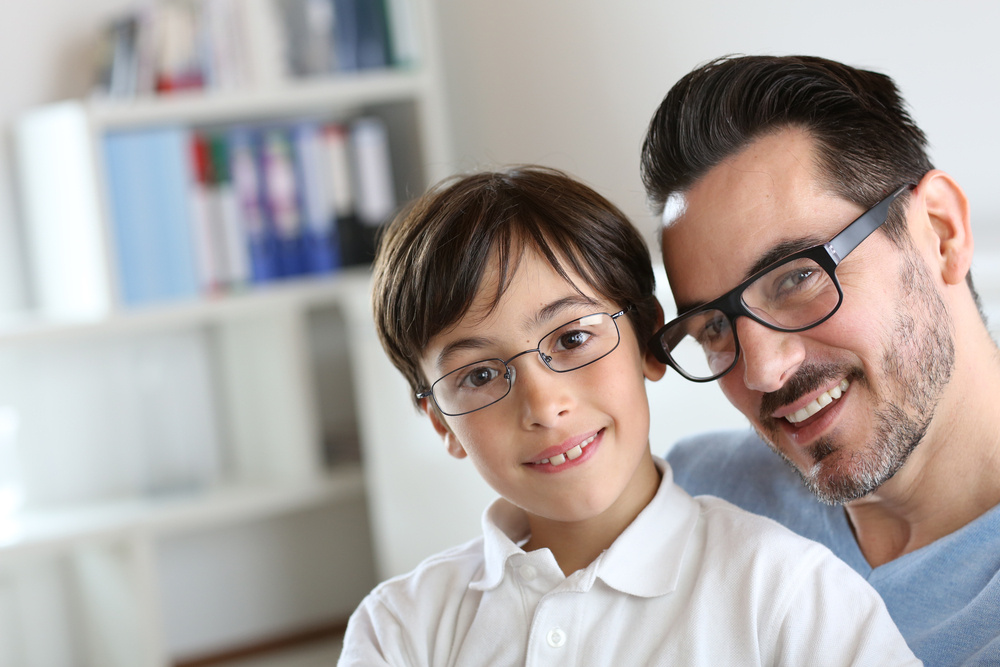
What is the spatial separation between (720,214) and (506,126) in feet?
5.00

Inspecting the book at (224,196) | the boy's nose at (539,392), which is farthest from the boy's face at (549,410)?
the book at (224,196)

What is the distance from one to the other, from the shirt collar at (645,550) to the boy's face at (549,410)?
4 centimetres

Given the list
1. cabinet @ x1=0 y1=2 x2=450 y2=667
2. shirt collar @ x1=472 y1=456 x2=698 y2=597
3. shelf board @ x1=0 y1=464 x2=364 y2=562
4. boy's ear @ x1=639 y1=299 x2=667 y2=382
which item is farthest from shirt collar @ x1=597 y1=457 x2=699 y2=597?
shelf board @ x1=0 y1=464 x2=364 y2=562

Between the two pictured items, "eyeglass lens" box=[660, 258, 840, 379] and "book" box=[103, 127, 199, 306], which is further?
"book" box=[103, 127, 199, 306]

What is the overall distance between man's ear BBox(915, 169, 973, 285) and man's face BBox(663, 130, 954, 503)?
0.03 meters

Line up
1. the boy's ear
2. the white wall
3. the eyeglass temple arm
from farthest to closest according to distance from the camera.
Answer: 1. the white wall
2. the boy's ear
3. the eyeglass temple arm

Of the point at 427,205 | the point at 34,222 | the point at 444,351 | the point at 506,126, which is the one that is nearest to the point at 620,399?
the point at 444,351

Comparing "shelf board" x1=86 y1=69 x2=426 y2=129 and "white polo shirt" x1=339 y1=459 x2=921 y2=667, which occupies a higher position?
"shelf board" x1=86 y1=69 x2=426 y2=129

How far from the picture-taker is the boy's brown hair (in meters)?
1.07

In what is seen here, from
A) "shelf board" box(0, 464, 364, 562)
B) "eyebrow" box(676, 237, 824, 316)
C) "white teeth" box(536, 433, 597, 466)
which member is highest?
"eyebrow" box(676, 237, 824, 316)

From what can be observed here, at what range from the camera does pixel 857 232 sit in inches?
40.6

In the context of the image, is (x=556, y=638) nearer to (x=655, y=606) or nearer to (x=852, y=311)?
(x=655, y=606)

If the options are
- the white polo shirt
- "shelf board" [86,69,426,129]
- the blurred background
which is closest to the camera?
the white polo shirt

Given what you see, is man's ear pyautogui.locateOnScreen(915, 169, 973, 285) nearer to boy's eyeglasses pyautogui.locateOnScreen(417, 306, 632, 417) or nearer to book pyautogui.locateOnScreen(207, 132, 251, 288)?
boy's eyeglasses pyautogui.locateOnScreen(417, 306, 632, 417)
